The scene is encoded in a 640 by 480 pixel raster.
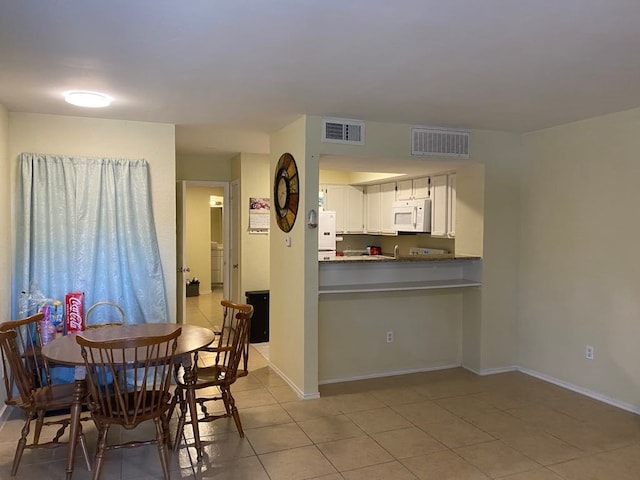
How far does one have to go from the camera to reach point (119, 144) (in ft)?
13.4

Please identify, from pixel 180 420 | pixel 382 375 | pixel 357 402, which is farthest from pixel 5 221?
pixel 382 375

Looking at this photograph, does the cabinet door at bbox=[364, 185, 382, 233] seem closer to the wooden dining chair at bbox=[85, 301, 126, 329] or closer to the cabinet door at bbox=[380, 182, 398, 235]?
the cabinet door at bbox=[380, 182, 398, 235]

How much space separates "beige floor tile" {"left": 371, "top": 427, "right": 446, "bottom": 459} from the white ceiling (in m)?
2.32

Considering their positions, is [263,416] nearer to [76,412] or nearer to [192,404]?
[192,404]

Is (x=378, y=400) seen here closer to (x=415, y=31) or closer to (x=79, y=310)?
(x=79, y=310)

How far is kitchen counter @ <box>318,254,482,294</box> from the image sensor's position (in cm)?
436

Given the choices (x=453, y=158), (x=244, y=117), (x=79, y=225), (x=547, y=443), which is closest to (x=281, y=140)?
(x=244, y=117)

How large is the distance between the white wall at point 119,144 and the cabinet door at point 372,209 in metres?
3.25

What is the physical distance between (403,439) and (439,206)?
115 inches

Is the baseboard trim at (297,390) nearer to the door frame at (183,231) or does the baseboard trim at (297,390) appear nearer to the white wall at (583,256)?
the door frame at (183,231)

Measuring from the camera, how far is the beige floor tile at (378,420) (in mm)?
3449

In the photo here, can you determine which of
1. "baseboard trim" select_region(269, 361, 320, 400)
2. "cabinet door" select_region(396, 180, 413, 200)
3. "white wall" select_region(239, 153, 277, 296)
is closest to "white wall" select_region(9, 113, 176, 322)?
"baseboard trim" select_region(269, 361, 320, 400)

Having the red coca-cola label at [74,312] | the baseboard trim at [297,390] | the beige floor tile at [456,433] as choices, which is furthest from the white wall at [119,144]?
the beige floor tile at [456,433]

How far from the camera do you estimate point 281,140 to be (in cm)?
451
